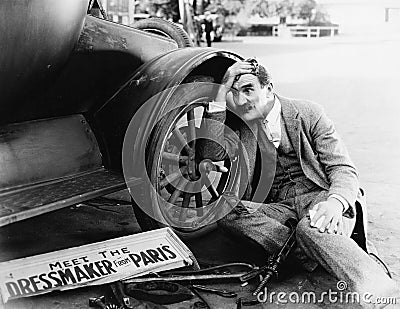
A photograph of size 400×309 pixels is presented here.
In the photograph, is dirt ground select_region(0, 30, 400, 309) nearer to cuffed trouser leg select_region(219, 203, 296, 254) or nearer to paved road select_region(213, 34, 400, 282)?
paved road select_region(213, 34, 400, 282)

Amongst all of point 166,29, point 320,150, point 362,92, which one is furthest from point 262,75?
point 362,92

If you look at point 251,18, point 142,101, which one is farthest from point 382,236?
point 251,18

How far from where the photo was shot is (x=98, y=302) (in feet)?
6.36

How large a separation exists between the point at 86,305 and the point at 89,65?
890 millimetres

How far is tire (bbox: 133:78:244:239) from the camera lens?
2.14 m

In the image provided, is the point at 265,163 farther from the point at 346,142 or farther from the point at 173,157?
the point at 346,142

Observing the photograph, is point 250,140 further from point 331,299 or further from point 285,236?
point 331,299

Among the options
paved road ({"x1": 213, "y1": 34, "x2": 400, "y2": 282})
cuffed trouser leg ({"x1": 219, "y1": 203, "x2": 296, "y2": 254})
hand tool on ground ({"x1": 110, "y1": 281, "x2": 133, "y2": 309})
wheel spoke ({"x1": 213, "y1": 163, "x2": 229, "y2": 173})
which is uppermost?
wheel spoke ({"x1": 213, "y1": 163, "x2": 229, "y2": 173})

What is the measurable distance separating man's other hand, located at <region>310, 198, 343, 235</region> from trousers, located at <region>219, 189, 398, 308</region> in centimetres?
2

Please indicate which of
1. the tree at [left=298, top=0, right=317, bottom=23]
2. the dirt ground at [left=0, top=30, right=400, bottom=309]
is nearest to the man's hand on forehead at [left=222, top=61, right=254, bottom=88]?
the dirt ground at [left=0, top=30, right=400, bottom=309]

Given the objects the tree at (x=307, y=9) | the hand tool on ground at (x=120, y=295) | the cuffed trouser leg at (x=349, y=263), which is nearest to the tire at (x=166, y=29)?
the cuffed trouser leg at (x=349, y=263)

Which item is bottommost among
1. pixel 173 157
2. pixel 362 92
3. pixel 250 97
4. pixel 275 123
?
pixel 362 92

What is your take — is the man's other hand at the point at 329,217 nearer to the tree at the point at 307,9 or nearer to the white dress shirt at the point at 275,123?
the white dress shirt at the point at 275,123

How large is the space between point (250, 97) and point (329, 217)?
54 cm
